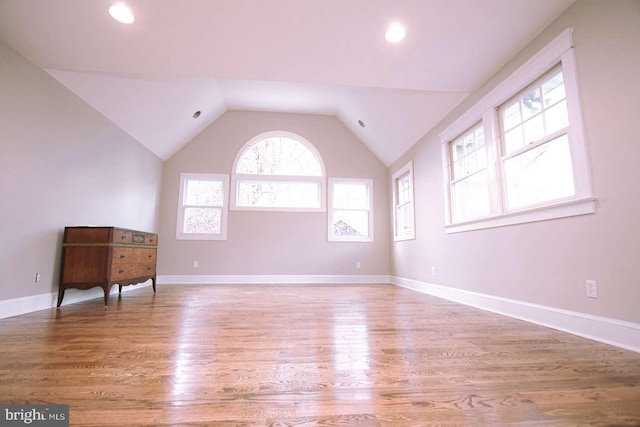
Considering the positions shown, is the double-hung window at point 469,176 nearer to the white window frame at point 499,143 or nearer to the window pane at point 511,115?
the white window frame at point 499,143

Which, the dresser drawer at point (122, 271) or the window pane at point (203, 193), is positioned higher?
the window pane at point (203, 193)

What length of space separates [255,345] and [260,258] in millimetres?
3754

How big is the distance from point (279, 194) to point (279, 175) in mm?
368

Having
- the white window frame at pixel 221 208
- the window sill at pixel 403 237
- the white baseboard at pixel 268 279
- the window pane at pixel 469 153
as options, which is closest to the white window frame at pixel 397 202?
the window sill at pixel 403 237

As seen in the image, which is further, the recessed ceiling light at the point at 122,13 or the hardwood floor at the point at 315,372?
the recessed ceiling light at the point at 122,13

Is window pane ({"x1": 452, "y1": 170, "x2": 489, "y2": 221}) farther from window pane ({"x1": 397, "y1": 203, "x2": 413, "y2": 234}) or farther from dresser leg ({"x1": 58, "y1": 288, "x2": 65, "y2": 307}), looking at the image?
dresser leg ({"x1": 58, "y1": 288, "x2": 65, "y2": 307})

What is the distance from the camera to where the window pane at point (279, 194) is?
551 centimetres

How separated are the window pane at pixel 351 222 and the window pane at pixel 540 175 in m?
3.22

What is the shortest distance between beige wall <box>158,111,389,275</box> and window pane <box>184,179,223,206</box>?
22 cm

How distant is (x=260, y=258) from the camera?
5.32m

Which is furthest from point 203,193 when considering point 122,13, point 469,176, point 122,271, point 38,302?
point 469,176

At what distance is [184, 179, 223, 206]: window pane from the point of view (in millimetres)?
5367

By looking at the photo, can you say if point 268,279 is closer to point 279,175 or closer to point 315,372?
point 279,175

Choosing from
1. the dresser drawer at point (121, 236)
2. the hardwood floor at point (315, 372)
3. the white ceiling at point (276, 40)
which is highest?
the white ceiling at point (276, 40)
